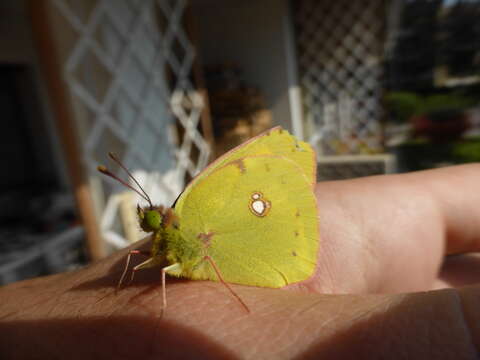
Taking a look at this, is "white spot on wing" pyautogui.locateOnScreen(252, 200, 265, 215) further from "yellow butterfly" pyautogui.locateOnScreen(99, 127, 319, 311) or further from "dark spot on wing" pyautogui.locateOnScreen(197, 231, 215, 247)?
"dark spot on wing" pyautogui.locateOnScreen(197, 231, 215, 247)

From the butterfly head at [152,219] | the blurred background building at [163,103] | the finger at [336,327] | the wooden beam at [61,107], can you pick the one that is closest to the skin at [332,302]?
the finger at [336,327]

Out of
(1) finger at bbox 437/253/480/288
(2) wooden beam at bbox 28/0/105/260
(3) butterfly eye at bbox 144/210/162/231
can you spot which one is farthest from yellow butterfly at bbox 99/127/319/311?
(2) wooden beam at bbox 28/0/105/260

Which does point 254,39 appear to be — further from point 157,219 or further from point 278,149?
point 157,219

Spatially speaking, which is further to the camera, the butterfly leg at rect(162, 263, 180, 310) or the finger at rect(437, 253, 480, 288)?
the finger at rect(437, 253, 480, 288)

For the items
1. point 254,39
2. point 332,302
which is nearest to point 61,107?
point 332,302

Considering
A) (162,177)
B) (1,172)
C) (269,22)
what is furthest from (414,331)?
(1,172)

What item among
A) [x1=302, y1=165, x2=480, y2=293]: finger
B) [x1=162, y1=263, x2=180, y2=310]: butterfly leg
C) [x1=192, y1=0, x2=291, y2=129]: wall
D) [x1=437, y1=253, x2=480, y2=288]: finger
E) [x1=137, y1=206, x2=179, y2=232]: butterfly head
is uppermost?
[x1=192, y1=0, x2=291, y2=129]: wall
